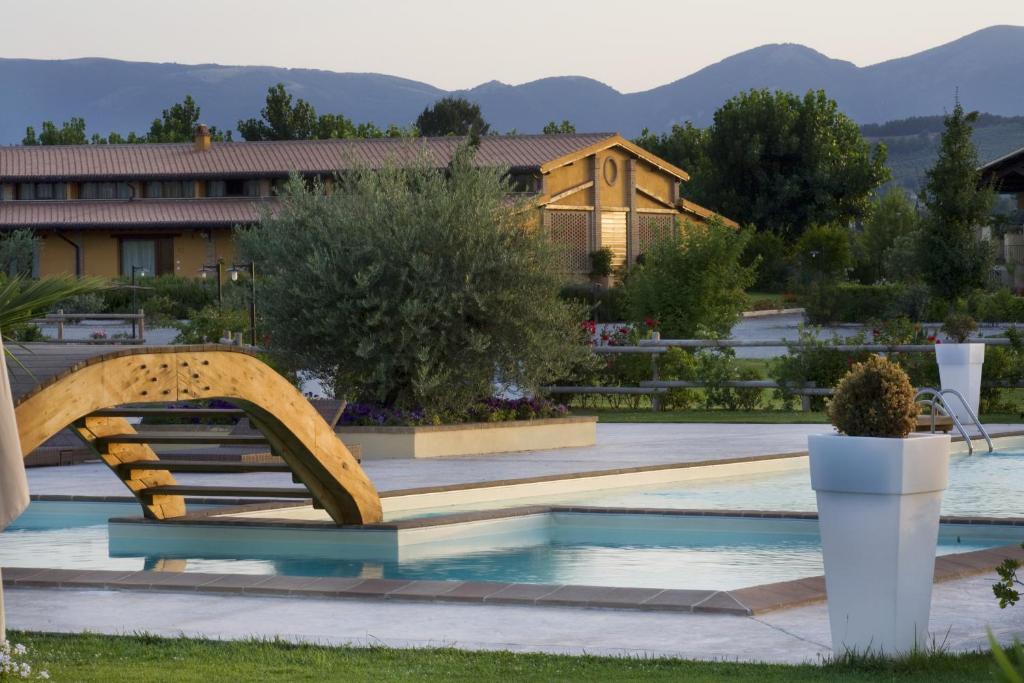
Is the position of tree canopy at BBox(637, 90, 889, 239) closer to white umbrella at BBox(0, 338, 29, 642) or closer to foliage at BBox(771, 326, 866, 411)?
foliage at BBox(771, 326, 866, 411)

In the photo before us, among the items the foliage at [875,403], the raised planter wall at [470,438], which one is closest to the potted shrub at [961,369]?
the raised planter wall at [470,438]

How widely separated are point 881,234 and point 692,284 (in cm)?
2891

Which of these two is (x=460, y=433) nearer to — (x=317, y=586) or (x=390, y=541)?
(x=390, y=541)

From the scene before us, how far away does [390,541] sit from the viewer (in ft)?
30.8

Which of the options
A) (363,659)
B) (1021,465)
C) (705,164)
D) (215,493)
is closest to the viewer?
(363,659)

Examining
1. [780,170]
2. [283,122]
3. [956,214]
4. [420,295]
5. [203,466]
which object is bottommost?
[203,466]

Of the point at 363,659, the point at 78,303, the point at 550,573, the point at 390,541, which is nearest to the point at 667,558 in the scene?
the point at 550,573

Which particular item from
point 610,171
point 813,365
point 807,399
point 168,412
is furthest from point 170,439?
point 610,171

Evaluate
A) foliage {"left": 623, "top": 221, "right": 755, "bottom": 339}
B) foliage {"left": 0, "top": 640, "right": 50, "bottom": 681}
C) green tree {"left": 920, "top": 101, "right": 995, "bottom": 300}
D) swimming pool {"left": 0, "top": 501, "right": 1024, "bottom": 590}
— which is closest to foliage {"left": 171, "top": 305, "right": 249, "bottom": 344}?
foliage {"left": 623, "top": 221, "right": 755, "bottom": 339}

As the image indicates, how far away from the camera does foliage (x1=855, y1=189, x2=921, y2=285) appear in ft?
175

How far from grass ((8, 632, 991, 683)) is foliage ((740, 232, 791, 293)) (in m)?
45.2

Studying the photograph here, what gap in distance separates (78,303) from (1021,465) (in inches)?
1252

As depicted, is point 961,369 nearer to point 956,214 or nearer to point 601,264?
point 956,214

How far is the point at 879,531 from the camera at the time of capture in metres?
5.48
